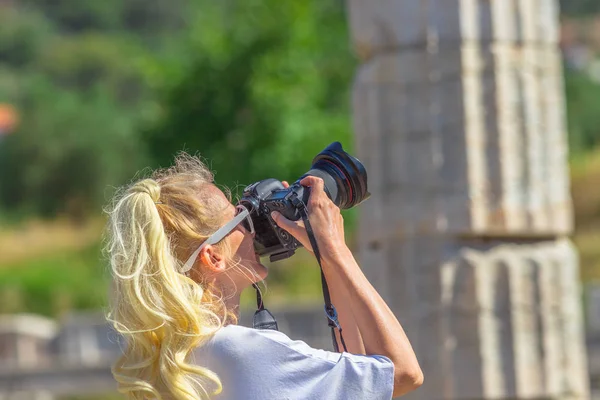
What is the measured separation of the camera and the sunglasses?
21mm

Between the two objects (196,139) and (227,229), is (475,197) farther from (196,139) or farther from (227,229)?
(196,139)

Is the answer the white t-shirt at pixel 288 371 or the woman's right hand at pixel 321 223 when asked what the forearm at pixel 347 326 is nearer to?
the woman's right hand at pixel 321 223

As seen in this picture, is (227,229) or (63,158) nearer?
(227,229)

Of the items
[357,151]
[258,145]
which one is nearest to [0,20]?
[258,145]

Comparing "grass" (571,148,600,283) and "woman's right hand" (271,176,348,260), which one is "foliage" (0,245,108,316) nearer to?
"grass" (571,148,600,283)

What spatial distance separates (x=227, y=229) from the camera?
3.03 meters

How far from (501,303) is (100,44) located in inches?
2659

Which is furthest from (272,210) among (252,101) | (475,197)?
(252,101)

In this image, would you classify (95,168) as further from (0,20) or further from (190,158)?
(0,20)

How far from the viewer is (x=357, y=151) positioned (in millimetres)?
5734

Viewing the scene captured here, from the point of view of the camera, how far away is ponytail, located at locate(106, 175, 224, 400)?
111 inches

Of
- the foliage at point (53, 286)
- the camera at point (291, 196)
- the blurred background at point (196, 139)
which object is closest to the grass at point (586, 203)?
the blurred background at point (196, 139)

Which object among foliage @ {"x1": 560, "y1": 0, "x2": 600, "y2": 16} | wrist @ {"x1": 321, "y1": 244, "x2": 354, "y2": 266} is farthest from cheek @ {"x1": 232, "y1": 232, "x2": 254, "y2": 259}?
foliage @ {"x1": 560, "y1": 0, "x2": 600, "y2": 16}

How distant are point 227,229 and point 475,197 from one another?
2.47 metres
